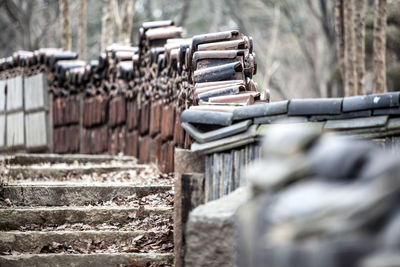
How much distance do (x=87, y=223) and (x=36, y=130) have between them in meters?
6.75

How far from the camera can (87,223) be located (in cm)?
641

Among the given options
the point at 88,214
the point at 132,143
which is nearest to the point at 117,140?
the point at 132,143

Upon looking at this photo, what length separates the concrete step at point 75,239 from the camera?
598cm

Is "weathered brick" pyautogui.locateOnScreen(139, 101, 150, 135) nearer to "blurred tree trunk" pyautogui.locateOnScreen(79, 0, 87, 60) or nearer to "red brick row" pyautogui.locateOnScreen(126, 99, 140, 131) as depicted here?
"red brick row" pyautogui.locateOnScreen(126, 99, 140, 131)

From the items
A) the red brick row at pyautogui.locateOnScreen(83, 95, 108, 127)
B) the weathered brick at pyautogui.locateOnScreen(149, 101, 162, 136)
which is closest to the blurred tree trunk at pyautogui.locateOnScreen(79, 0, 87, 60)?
the red brick row at pyautogui.locateOnScreen(83, 95, 108, 127)

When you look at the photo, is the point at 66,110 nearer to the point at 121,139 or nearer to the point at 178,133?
the point at 121,139

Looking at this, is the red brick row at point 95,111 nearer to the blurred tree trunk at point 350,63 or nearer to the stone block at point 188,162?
the blurred tree trunk at point 350,63

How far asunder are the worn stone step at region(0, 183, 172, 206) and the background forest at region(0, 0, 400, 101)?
703 cm

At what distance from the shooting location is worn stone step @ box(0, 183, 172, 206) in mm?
6840

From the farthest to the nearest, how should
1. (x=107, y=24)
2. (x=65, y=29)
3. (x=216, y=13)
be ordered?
(x=216, y=13) < (x=107, y=24) < (x=65, y=29)

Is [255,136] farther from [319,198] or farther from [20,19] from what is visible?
[20,19]

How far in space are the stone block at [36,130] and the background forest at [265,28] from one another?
5148 mm

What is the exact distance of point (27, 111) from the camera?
1322cm

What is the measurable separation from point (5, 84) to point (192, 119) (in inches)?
368
